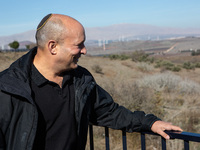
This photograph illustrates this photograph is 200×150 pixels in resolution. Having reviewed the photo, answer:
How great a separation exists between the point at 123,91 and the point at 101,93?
21.7 ft

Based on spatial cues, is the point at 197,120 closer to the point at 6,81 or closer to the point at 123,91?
the point at 123,91

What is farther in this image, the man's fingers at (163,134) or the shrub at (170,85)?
the shrub at (170,85)

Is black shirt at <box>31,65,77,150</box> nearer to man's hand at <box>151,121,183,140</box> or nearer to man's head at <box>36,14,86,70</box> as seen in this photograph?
man's head at <box>36,14,86,70</box>

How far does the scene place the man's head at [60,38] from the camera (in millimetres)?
1817

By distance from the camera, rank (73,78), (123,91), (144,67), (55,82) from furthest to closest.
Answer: (144,67) → (123,91) → (73,78) → (55,82)

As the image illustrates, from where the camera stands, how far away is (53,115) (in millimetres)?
1767

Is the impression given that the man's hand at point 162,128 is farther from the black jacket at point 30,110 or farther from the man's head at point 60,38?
the man's head at point 60,38

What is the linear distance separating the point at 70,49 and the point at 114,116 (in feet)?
2.33

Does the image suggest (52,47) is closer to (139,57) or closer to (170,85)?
(170,85)

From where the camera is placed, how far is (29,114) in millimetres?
1587

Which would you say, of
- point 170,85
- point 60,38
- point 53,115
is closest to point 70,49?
point 60,38

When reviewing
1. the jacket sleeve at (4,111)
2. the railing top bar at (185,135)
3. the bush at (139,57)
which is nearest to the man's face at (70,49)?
the jacket sleeve at (4,111)

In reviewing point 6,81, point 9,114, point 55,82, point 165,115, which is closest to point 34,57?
point 55,82

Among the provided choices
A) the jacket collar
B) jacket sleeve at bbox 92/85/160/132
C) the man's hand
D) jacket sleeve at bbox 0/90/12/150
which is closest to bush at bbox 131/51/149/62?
jacket sleeve at bbox 92/85/160/132
